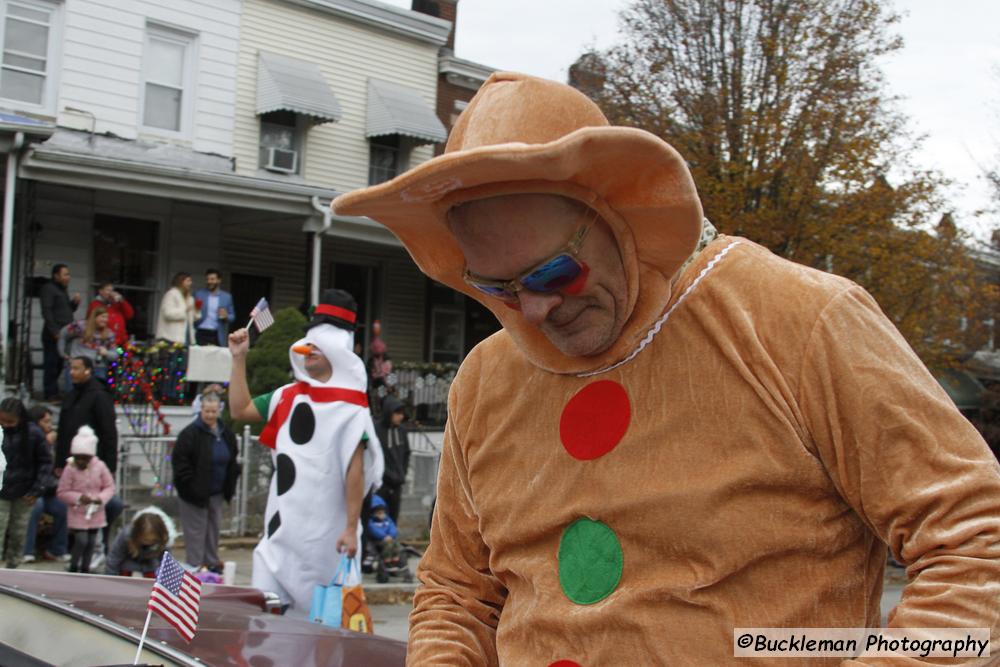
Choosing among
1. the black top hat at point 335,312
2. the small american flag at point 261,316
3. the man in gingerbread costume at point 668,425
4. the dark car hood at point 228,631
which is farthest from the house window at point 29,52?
the man in gingerbread costume at point 668,425

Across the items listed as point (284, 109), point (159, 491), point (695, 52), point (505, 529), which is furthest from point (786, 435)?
point (284, 109)

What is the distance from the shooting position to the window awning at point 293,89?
56.2 feet

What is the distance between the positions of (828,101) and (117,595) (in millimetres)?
12916

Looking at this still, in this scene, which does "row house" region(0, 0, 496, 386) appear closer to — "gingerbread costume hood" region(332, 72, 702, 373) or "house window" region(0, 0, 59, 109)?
"house window" region(0, 0, 59, 109)

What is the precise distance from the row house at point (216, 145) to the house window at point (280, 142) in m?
0.02

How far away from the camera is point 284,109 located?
17.2 meters

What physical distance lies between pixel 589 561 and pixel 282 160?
16.8 metres

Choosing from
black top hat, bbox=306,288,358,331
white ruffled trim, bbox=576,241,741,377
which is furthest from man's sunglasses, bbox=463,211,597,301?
black top hat, bbox=306,288,358,331

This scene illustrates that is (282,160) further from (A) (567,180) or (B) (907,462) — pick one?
(B) (907,462)

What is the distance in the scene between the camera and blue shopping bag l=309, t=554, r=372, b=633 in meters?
4.91

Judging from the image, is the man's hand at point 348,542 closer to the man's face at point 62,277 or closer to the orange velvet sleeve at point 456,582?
the orange velvet sleeve at point 456,582

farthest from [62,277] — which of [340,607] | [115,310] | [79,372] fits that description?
[340,607]

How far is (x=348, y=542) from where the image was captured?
540cm

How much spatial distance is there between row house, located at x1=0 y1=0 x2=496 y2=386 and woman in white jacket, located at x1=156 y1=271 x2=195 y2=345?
4.46 feet
